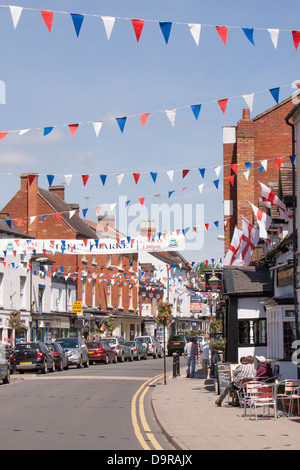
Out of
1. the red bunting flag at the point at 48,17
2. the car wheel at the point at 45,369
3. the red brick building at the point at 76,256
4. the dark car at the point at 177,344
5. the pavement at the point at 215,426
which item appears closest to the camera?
the pavement at the point at 215,426

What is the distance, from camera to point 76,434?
13039 mm

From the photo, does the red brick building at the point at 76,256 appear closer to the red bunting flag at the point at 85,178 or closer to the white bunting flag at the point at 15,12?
the red bunting flag at the point at 85,178

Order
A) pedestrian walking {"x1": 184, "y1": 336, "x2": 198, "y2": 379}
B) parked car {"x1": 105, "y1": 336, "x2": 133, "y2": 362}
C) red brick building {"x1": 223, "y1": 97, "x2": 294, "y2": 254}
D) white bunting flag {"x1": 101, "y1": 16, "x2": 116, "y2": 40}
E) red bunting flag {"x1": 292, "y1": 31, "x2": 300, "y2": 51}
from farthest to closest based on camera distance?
parked car {"x1": 105, "y1": 336, "x2": 133, "y2": 362}, red brick building {"x1": 223, "y1": 97, "x2": 294, "y2": 254}, pedestrian walking {"x1": 184, "y1": 336, "x2": 198, "y2": 379}, red bunting flag {"x1": 292, "y1": 31, "x2": 300, "y2": 51}, white bunting flag {"x1": 101, "y1": 16, "x2": 116, "y2": 40}

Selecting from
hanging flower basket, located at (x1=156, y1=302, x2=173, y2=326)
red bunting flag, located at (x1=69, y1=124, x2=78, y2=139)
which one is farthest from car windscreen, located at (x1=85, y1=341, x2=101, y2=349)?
red bunting flag, located at (x1=69, y1=124, x2=78, y2=139)

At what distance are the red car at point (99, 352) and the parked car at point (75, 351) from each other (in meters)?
2.15

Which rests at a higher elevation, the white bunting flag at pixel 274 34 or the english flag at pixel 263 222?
the white bunting flag at pixel 274 34

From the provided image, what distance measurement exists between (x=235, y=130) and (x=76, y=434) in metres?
25.9

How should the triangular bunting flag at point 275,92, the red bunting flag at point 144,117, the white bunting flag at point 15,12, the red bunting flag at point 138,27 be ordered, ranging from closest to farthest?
1. the white bunting flag at point 15,12
2. the red bunting flag at point 138,27
3. the triangular bunting flag at point 275,92
4. the red bunting flag at point 144,117

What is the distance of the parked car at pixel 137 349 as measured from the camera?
2020 inches

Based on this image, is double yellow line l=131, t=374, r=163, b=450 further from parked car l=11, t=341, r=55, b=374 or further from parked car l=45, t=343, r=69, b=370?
parked car l=45, t=343, r=69, b=370

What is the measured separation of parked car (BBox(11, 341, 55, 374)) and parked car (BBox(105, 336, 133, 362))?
1380 cm

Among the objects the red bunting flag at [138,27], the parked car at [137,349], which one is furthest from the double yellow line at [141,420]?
the parked car at [137,349]

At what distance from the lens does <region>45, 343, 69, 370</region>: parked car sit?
121 ft
